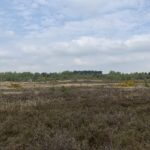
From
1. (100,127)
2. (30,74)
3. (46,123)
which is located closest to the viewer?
(100,127)

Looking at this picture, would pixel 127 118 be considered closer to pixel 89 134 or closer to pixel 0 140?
pixel 89 134

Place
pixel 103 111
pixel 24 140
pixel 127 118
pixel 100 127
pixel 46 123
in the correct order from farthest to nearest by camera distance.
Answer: pixel 103 111
pixel 127 118
pixel 46 123
pixel 100 127
pixel 24 140

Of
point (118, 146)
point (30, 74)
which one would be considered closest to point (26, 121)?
point (118, 146)

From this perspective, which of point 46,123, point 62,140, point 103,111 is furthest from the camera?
point 103,111

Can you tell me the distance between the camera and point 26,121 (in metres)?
14.7

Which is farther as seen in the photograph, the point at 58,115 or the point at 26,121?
the point at 58,115

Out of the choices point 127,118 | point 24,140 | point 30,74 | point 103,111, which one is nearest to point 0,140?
point 24,140

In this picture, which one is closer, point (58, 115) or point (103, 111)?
point (58, 115)

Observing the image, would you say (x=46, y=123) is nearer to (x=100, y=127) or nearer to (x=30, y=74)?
(x=100, y=127)

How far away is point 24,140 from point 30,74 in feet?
557

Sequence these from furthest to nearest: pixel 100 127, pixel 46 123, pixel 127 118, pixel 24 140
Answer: pixel 127 118, pixel 46 123, pixel 100 127, pixel 24 140

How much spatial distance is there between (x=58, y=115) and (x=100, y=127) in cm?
314

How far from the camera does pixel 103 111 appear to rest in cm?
1748

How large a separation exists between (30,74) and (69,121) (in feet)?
550
